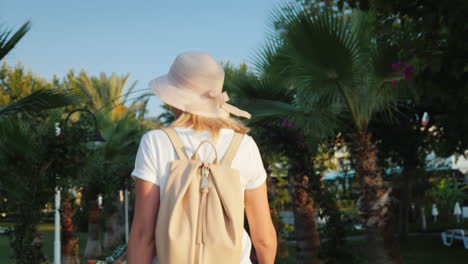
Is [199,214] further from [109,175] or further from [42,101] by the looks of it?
[109,175]

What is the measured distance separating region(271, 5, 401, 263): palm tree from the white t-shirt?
16.6 feet

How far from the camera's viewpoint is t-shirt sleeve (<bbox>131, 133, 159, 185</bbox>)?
212 cm

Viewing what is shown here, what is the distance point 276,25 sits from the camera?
327 inches

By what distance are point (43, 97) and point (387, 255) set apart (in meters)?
5.48

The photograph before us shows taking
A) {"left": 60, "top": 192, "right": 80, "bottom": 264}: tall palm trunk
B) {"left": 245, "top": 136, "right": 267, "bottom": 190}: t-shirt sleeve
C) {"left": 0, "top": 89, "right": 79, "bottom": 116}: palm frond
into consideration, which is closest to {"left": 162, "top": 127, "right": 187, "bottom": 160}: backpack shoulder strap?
{"left": 245, "top": 136, "right": 267, "bottom": 190}: t-shirt sleeve

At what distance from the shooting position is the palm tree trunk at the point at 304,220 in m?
11.5

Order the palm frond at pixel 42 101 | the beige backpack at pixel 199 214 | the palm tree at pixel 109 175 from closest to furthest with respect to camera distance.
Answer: the beige backpack at pixel 199 214 < the palm frond at pixel 42 101 < the palm tree at pixel 109 175

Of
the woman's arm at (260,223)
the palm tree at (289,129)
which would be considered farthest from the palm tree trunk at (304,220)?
the woman's arm at (260,223)

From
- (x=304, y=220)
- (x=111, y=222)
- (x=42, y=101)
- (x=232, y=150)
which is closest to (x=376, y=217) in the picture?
(x=304, y=220)

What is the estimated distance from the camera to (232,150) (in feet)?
7.34

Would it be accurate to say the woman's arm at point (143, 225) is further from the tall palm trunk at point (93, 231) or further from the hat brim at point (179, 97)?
the tall palm trunk at point (93, 231)

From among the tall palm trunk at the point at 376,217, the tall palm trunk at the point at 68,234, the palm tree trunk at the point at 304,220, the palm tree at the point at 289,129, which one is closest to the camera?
the tall palm trunk at the point at 376,217

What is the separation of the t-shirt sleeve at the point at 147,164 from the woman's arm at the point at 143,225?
0.08ft

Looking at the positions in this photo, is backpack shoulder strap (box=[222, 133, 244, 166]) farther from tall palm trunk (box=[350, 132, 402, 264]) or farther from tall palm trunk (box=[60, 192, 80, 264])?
tall palm trunk (box=[60, 192, 80, 264])
